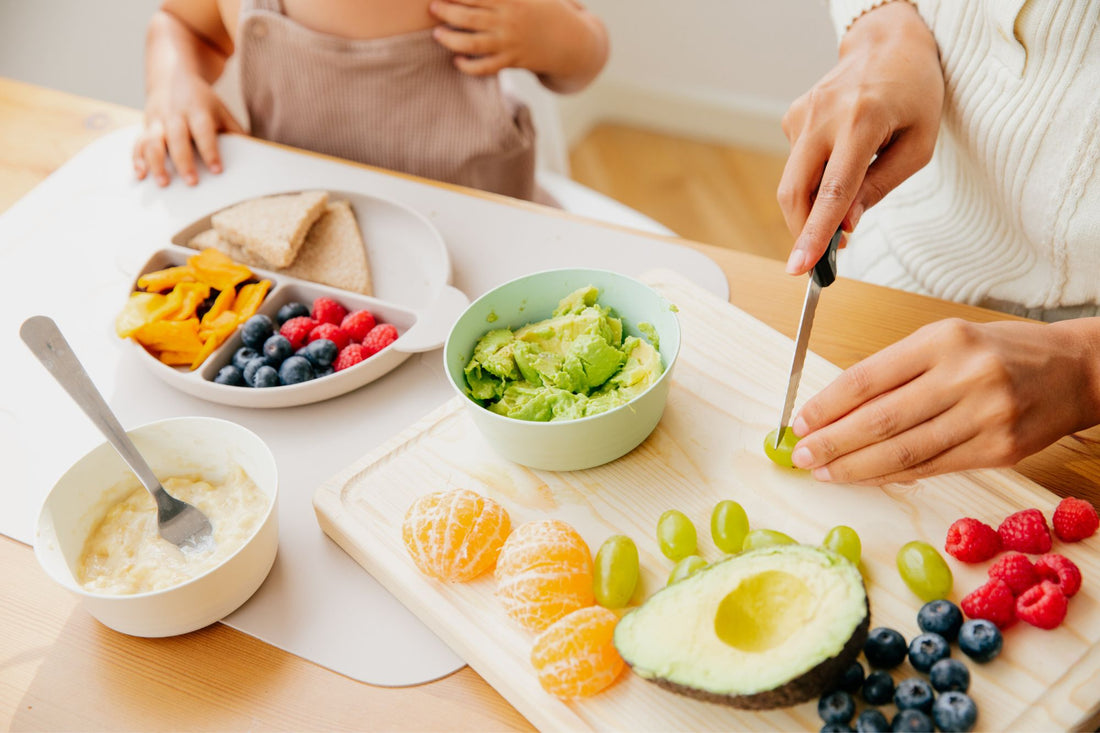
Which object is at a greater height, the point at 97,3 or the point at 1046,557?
the point at 97,3

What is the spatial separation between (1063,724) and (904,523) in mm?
269

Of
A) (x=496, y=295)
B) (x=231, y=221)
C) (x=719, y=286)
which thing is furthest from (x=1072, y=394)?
(x=231, y=221)

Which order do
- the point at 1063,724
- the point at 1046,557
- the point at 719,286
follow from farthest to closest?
the point at 719,286 < the point at 1046,557 < the point at 1063,724

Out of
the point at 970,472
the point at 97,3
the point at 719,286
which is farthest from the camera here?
the point at 97,3

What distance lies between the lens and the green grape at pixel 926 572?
0.95 m

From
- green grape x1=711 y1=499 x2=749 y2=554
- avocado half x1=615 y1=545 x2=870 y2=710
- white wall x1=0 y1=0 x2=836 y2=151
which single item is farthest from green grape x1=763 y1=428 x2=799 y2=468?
white wall x1=0 y1=0 x2=836 y2=151

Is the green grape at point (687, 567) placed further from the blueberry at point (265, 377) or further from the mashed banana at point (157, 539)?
the blueberry at point (265, 377)

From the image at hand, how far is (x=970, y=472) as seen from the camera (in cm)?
109

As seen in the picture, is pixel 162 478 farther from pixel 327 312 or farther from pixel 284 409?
pixel 327 312

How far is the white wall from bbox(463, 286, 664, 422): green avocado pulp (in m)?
2.43

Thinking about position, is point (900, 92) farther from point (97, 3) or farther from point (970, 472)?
point (97, 3)

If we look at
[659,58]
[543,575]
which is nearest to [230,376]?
[543,575]

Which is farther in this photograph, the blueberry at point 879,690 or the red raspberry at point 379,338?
the red raspberry at point 379,338

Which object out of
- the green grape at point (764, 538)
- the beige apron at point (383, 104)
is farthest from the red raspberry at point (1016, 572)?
the beige apron at point (383, 104)
